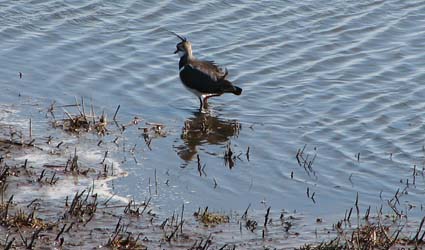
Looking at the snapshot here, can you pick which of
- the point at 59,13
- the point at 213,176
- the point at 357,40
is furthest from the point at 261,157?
the point at 59,13

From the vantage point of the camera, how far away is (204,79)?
1224 centimetres

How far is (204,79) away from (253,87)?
59 cm

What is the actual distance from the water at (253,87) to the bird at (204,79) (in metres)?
0.20

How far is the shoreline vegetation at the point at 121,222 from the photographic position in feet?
23.8

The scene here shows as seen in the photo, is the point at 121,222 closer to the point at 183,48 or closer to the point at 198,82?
the point at 198,82

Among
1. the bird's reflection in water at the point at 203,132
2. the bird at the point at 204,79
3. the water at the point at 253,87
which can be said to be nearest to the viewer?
the water at the point at 253,87

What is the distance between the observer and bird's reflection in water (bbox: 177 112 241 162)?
10.4 metres

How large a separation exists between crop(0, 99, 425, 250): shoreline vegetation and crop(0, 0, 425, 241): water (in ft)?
1.01

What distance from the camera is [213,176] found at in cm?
944

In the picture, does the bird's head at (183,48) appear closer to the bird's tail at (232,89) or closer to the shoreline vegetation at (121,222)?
the bird's tail at (232,89)

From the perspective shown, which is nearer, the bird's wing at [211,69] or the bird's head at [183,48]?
the bird's wing at [211,69]

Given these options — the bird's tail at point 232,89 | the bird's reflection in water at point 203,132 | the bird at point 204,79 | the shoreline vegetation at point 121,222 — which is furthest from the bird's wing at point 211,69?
the shoreline vegetation at point 121,222

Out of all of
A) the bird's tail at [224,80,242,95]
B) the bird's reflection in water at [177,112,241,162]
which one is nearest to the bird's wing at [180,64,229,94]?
the bird's tail at [224,80,242,95]

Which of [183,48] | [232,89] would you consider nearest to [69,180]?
[232,89]
